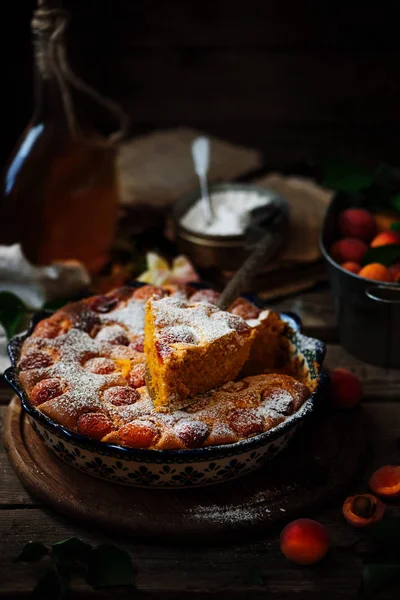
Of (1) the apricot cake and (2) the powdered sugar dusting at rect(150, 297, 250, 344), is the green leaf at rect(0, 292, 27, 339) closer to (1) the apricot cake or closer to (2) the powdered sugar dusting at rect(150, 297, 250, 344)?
(1) the apricot cake

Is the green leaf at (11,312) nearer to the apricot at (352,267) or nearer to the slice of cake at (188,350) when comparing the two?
the slice of cake at (188,350)

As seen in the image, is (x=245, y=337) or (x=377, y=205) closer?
(x=245, y=337)

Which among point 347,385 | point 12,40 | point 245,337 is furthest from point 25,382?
point 12,40

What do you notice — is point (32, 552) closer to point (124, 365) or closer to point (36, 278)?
point (124, 365)

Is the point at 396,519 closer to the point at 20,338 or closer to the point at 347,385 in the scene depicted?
the point at 347,385

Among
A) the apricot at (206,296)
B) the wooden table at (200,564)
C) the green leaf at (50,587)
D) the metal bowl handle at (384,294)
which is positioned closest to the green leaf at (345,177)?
the metal bowl handle at (384,294)

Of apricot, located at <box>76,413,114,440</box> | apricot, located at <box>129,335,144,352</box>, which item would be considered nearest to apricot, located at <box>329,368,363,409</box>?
apricot, located at <box>129,335,144,352</box>

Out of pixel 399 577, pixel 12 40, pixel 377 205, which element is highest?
pixel 12 40
